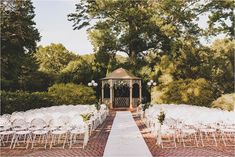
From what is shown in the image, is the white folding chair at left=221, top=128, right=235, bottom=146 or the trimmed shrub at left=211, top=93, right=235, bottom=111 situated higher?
the trimmed shrub at left=211, top=93, right=235, bottom=111

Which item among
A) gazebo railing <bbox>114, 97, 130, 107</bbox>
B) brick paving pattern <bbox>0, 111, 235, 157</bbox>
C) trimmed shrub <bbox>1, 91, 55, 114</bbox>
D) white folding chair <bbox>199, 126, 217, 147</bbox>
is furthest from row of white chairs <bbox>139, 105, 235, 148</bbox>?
gazebo railing <bbox>114, 97, 130, 107</bbox>

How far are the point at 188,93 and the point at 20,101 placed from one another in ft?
48.5

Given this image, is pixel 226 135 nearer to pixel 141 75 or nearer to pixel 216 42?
pixel 141 75

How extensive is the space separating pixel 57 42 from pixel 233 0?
3480 cm

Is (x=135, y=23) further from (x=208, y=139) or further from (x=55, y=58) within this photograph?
(x=208, y=139)

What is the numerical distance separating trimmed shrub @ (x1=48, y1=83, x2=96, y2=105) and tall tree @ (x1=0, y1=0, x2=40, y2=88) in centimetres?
364

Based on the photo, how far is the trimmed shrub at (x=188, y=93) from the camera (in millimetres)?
31078

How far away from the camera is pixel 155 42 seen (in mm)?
39750

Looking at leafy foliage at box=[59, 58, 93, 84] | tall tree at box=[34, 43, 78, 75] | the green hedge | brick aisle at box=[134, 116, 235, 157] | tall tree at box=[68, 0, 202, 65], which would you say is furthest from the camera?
tall tree at box=[34, 43, 78, 75]

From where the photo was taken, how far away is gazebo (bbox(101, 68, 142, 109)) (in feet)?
112

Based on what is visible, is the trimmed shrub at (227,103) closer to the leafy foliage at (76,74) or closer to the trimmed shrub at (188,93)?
the trimmed shrub at (188,93)

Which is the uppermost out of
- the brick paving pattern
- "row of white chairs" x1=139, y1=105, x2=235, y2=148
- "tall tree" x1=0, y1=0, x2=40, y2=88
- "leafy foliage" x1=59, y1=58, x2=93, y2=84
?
"tall tree" x1=0, y1=0, x2=40, y2=88

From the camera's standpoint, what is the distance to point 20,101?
21375 millimetres

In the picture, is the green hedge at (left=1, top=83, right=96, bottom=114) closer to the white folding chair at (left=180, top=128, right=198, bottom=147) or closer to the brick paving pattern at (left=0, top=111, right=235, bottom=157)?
the brick paving pattern at (left=0, top=111, right=235, bottom=157)
